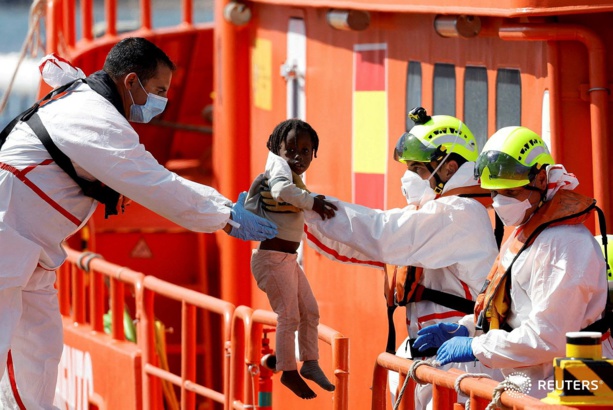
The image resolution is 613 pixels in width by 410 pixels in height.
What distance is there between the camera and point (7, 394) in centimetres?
530

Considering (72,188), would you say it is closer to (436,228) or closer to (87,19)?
(436,228)

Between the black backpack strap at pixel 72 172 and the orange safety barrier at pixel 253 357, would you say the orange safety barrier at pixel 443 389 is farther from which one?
the black backpack strap at pixel 72 172

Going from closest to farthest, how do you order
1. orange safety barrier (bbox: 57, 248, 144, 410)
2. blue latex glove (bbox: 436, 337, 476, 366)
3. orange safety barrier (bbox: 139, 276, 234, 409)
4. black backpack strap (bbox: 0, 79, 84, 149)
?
blue latex glove (bbox: 436, 337, 476, 366) → black backpack strap (bbox: 0, 79, 84, 149) → orange safety barrier (bbox: 139, 276, 234, 409) → orange safety barrier (bbox: 57, 248, 144, 410)

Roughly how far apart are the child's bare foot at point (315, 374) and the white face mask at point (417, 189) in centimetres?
88

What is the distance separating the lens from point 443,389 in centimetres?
448

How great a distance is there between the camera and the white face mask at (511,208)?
4.54 meters

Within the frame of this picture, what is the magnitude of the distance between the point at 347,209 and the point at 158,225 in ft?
21.8

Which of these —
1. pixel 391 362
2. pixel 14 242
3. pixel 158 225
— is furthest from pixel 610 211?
pixel 158 225

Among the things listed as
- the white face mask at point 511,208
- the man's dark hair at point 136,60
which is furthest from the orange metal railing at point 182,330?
the man's dark hair at point 136,60

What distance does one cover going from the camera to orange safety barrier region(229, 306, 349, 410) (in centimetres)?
537

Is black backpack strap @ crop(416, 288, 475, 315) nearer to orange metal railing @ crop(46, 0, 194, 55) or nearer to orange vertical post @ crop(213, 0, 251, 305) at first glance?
orange vertical post @ crop(213, 0, 251, 305)

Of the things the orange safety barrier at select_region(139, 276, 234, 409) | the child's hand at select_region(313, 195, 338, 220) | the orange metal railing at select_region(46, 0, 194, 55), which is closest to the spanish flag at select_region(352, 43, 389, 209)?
the orange safety barrier at select_region(139, 276, 234, 409)

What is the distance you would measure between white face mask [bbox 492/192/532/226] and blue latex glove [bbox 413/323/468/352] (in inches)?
26.1

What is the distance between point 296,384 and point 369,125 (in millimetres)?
2657
